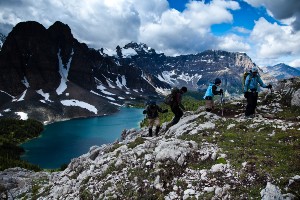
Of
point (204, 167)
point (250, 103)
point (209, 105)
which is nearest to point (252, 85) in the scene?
point (250, 103)

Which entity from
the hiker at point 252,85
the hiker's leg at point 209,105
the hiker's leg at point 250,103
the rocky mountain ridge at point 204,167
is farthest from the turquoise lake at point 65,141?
the hiker at point 252,85

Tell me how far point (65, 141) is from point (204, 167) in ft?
458

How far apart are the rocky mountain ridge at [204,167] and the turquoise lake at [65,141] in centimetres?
9301

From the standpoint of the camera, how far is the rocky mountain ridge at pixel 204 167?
15.4 metres

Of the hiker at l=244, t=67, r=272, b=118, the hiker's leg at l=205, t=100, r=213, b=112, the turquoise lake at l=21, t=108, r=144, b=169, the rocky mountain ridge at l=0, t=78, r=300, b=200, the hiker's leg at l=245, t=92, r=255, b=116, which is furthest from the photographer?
the turquoise lake at l=21, t=108, r=144, b=169

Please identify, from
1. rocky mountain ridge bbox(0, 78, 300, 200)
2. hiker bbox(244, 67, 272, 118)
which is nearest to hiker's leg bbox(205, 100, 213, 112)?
rocky mountain ridge bbox(0, 78, 300, 200)

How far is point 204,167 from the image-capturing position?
17859 mm

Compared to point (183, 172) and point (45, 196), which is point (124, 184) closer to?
point (183, 172)

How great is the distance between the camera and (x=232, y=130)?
24000 mm

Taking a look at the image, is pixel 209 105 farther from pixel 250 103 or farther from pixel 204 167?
pixel 204 167

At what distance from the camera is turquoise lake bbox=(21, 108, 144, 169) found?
391 ft

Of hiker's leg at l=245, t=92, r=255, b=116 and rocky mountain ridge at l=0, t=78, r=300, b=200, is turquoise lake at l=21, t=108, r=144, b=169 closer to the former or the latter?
rocky mountain ridge at l=0, t=78, r=300, b=200

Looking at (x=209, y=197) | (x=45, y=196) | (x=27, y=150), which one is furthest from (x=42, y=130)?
(x=209, y=197)

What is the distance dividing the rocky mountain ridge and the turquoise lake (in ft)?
305
